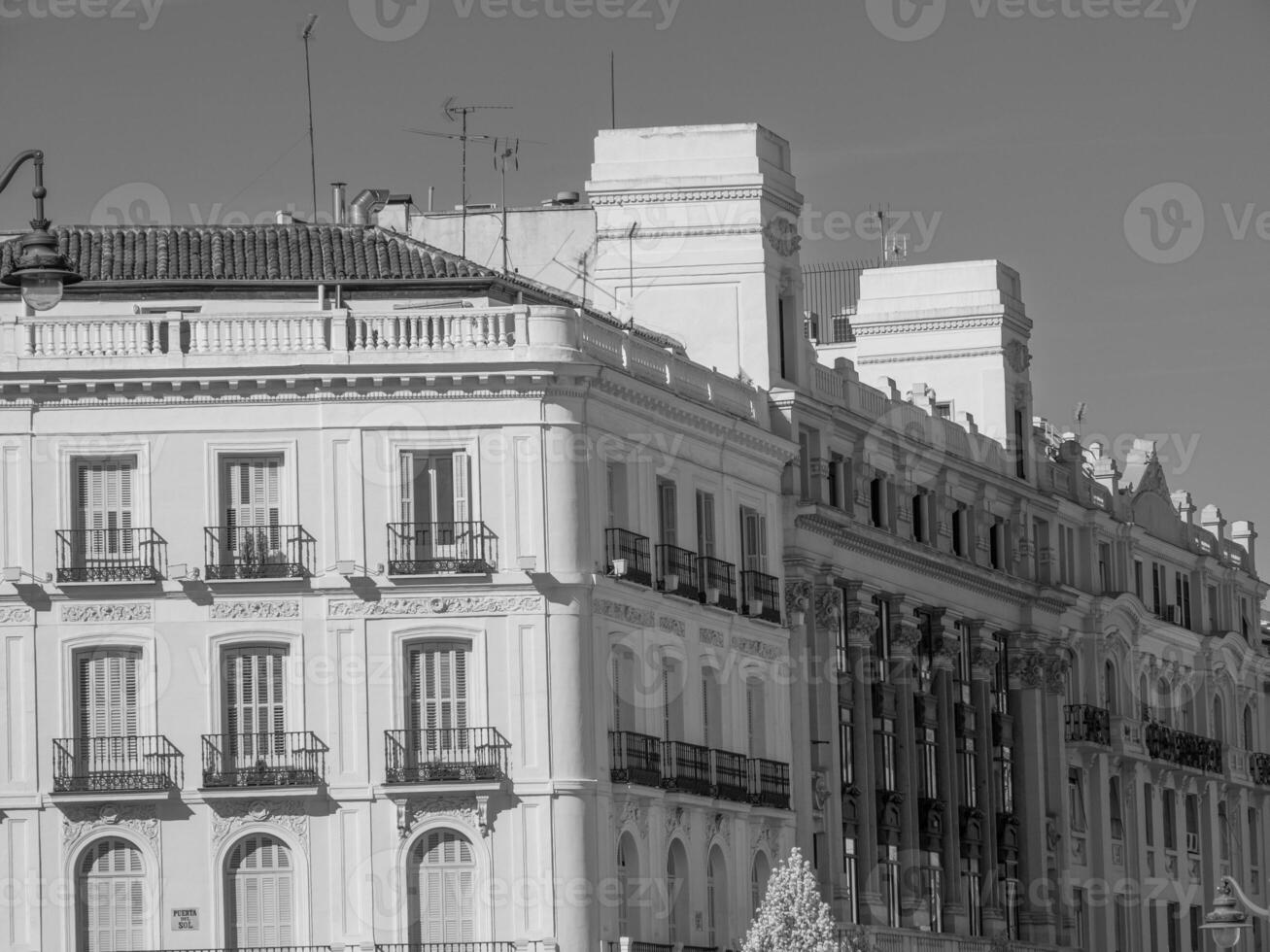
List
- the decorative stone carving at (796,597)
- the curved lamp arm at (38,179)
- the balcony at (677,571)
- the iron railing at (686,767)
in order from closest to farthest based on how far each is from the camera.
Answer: the curved lamp arm at (38,179) → the iron railing at (686,767) → the balcony at (677,571) → the decorative stone carving at (796,597)

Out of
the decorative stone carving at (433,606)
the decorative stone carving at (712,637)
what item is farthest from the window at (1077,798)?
the decorative stone carving at (433,606)

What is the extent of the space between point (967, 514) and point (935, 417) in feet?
10.6

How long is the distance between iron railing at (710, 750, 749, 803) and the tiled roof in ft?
35.8

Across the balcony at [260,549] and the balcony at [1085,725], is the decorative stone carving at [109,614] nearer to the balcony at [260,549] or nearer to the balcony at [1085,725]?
the balcony at [260,549]

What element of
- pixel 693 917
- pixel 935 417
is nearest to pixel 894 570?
pixel 935 417

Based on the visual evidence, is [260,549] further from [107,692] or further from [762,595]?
[762,595]

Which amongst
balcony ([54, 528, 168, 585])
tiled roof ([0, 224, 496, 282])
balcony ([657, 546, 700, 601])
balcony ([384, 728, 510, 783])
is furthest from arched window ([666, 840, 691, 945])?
tiled roof ([0, 224, 496, 282])

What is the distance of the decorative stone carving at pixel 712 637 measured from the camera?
7838cm

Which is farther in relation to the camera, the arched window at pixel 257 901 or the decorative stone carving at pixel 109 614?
the decorative stone carving at pixel 109 614

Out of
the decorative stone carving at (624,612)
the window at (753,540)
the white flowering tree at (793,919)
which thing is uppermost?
the window at (753,540)

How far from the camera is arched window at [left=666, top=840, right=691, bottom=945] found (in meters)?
75.7

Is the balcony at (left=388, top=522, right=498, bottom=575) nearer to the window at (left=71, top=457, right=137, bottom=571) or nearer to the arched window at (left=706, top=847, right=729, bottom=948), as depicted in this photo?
the window at (left=71, top=457, right=137, bottom=571)

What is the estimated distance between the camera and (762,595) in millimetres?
81438

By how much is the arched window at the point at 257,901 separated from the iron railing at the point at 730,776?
1049cm
